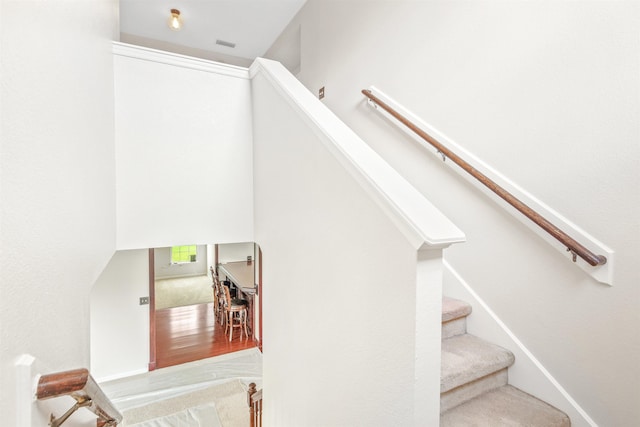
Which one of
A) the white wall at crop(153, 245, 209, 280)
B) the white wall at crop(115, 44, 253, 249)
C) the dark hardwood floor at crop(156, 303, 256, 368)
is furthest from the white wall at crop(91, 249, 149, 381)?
the white wall at crop(153, 245, 209, 280)

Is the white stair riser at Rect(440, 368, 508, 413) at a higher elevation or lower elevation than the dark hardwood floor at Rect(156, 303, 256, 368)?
higher

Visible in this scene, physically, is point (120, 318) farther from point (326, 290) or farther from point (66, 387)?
point (66, 387)

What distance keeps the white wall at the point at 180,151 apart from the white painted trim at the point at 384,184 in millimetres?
988

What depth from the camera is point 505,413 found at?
A: 140 centimetres

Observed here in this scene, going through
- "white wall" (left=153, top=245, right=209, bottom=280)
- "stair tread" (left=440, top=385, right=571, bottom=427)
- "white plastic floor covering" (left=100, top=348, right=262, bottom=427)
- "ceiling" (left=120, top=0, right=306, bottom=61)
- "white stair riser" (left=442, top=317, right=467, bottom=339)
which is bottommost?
"white plastic floor covering" (left=100, top=348, right=262, bottom=427)

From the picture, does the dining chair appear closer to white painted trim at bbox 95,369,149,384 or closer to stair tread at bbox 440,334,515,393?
white painted trim at bbox 95,369,149,384

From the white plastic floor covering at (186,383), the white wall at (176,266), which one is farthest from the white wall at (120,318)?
the white wall at (176,266)

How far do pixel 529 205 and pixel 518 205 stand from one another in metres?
0.12

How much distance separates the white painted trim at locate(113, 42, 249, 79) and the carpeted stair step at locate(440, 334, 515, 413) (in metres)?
2.45

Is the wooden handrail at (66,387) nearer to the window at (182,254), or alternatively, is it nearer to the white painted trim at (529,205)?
the white painted trim at (529,205)

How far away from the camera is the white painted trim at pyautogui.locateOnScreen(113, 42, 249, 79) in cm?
213

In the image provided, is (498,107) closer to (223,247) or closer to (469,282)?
(469,282)

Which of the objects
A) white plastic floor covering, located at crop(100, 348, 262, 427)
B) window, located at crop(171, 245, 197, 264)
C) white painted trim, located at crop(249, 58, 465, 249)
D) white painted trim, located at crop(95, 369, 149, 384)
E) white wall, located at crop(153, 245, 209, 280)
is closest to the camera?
white painted trim, located at crop(249, 58, 465, 249)

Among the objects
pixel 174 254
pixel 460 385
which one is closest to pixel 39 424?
pixel 460 385
